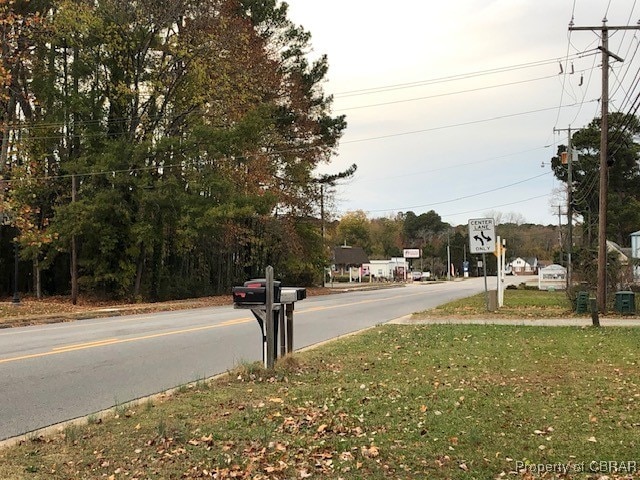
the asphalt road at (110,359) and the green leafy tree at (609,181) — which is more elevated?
the green leafy tree at (609,181)

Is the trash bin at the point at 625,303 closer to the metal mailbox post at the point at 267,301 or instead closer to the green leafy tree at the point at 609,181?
the metal mailbox post at the point at 267,301

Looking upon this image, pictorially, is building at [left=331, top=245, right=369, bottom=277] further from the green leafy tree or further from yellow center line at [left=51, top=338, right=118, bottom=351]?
yellow center line at [left=51, top=338, right=118, bottom=351]

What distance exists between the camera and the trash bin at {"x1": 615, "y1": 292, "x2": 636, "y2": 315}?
2028 centimetres

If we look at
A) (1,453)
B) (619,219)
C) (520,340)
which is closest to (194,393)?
(1,453)

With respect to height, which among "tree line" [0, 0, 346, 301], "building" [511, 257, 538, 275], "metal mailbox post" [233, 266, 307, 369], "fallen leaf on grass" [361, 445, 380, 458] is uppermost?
"tree line" [0, 0, 346, 301]

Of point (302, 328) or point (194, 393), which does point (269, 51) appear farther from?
point (194, 393)

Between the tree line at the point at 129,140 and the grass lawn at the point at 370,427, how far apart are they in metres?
21.6

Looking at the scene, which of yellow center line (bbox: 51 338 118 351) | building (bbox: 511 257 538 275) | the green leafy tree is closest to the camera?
yellow center line (bbox: 51 338 118 351)

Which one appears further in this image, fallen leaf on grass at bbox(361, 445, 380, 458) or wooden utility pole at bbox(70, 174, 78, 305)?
wooden utility pole at bbox(70, 174, 78, 305)

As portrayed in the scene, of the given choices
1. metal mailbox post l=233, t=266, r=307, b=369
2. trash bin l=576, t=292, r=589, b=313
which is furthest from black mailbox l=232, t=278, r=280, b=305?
trash bin l=576, t=292, r=589, b=313

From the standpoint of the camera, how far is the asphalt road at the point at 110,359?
302 inches

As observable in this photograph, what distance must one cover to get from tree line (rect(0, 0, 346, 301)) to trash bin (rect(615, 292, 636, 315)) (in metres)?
17.4

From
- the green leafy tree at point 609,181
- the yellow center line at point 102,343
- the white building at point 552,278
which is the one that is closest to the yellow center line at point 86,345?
the yellow center line at point 102,343

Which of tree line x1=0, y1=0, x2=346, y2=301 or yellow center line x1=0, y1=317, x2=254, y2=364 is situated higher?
tree line x1=0, y1=0, x2=346, y2=301
